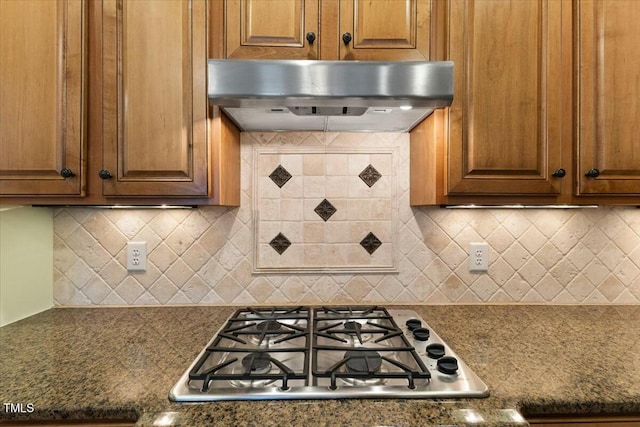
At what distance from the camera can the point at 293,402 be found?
77 centimetres

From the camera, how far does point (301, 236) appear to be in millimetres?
1500

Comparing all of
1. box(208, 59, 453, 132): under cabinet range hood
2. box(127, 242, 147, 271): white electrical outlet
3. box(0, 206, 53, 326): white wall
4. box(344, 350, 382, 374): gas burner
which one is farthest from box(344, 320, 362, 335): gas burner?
box(0, 206, 53, 326): white wall

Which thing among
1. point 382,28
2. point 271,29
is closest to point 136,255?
point 271,29

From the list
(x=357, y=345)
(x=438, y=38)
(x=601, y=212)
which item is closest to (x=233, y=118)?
(x=438, y=38)

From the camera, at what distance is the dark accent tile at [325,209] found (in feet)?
4.93

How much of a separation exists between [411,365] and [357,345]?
0.20 metres

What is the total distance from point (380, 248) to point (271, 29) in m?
0.94

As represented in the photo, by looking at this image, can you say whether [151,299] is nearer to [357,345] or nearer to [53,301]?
[53,301]

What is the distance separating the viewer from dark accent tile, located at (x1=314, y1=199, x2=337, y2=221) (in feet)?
4.93

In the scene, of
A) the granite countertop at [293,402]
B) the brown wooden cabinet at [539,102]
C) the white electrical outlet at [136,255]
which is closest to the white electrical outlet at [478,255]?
the granite countertop at [293,402]

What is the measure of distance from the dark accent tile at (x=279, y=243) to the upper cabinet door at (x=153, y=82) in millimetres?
491

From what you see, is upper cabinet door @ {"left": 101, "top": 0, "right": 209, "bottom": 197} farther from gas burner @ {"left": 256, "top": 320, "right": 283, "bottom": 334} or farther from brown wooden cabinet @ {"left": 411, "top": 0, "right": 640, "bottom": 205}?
brown wooden cabinet @ {"left": 411, "top": 0, "right": 640, "bottom": 205}

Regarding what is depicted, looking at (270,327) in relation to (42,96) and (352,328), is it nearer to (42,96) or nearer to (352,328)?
(352,328)

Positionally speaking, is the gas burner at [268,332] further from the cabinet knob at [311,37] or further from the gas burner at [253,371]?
the cabinet knob at [311,37]
